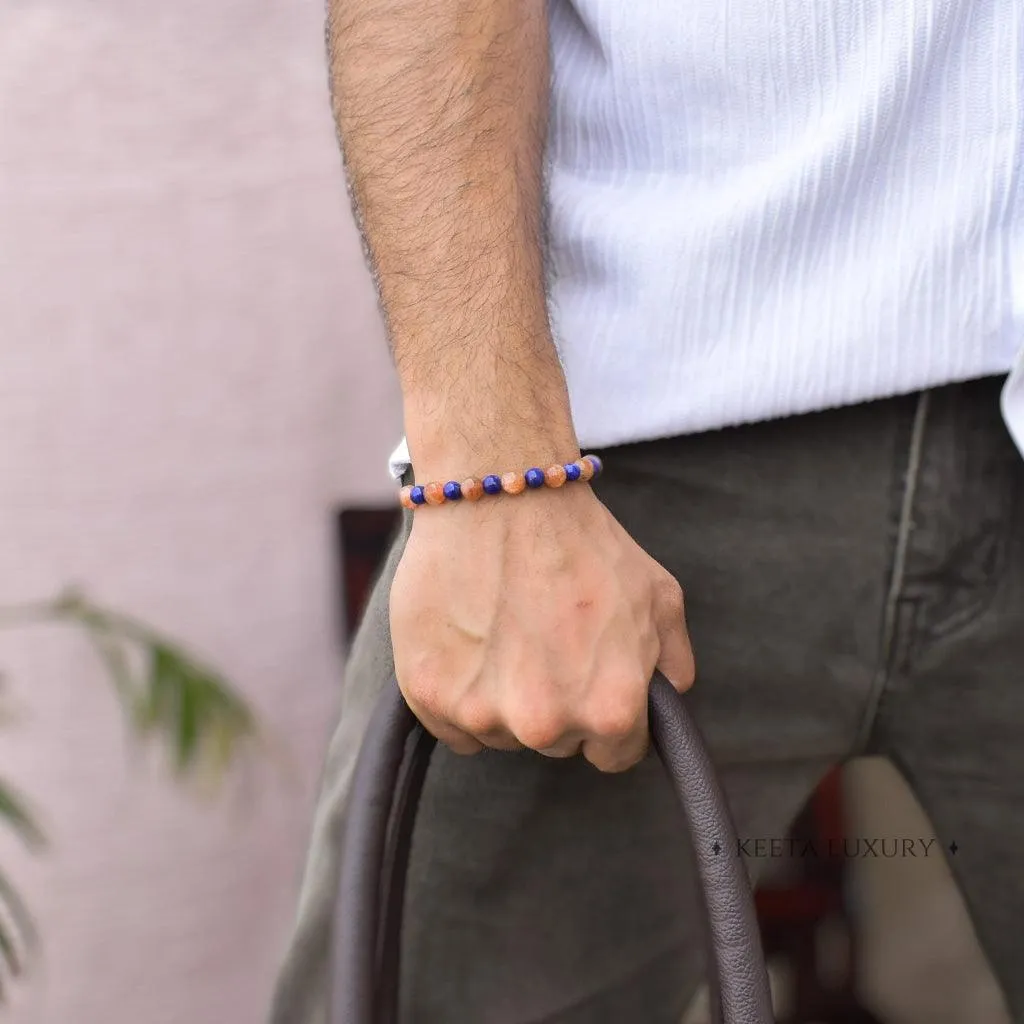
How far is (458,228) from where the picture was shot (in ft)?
1.99

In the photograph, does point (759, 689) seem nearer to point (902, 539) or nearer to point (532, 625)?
point (902, 539)

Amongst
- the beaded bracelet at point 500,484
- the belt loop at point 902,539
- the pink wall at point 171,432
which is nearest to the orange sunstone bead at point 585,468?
the beaded bracelet at point 500,484

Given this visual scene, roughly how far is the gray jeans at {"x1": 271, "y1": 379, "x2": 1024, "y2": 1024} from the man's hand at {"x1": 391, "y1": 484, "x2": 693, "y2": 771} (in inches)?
4.3

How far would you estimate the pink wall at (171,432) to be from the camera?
60.1 inches

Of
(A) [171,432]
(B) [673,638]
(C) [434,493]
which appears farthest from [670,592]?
(A) [171,432]

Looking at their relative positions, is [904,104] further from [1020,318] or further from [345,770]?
[345,770]

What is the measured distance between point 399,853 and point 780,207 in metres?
0.44

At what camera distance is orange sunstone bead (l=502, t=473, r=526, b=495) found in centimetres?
58

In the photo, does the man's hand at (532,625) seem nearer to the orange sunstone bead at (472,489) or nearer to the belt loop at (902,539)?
the orange sunstone bead at (472,489)

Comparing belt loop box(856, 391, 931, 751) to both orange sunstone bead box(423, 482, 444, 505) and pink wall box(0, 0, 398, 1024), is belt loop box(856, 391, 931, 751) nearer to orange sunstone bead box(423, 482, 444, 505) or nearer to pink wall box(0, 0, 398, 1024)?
orange sunstone bead box(423, 482, 444, 505)

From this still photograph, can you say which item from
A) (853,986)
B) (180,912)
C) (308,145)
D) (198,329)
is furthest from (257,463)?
(853,986)

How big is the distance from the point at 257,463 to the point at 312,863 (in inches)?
38.8

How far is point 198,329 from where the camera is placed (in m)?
1.60

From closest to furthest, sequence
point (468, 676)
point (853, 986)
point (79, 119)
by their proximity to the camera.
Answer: point (468, 676) < point (79, 119) < point (853, 986)
